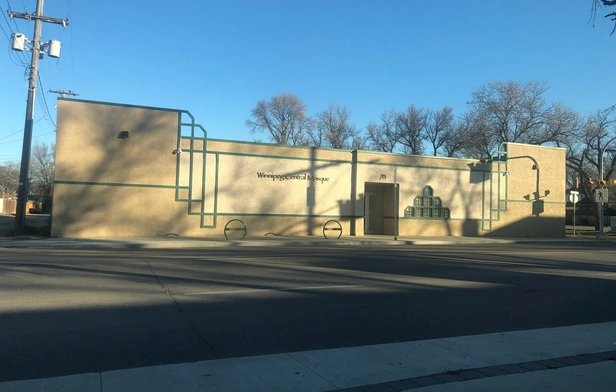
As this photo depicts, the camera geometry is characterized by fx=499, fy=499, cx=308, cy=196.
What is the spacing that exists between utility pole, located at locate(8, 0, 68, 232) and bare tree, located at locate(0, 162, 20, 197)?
195 ft

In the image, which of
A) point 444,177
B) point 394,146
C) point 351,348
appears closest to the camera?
point 351,348

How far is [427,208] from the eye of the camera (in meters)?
29.0

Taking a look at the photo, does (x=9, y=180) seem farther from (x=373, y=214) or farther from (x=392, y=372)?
(x=392, y=372)

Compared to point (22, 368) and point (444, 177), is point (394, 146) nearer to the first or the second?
point (444, 177)

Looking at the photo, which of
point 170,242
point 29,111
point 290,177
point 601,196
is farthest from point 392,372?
point 601,196

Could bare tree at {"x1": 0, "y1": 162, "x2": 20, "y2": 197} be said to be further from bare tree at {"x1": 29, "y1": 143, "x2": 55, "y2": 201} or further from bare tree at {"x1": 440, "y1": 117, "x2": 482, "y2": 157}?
bare tree at {"x1": 440, "y1": 117, "x2": 482, "y2": 157}

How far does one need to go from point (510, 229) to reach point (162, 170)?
21448mm

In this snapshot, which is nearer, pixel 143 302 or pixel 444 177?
pixel 143 302

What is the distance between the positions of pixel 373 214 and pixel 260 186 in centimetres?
802

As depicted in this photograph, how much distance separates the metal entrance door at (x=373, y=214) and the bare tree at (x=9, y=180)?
65.8 metres

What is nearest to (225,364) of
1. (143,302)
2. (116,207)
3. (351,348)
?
(351,348)

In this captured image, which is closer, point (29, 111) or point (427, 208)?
point (29, 111)

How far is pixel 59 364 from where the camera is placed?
17.1 feet

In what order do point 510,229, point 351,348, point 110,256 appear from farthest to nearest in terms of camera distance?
point 510,229
point 110,256
point 351,348
